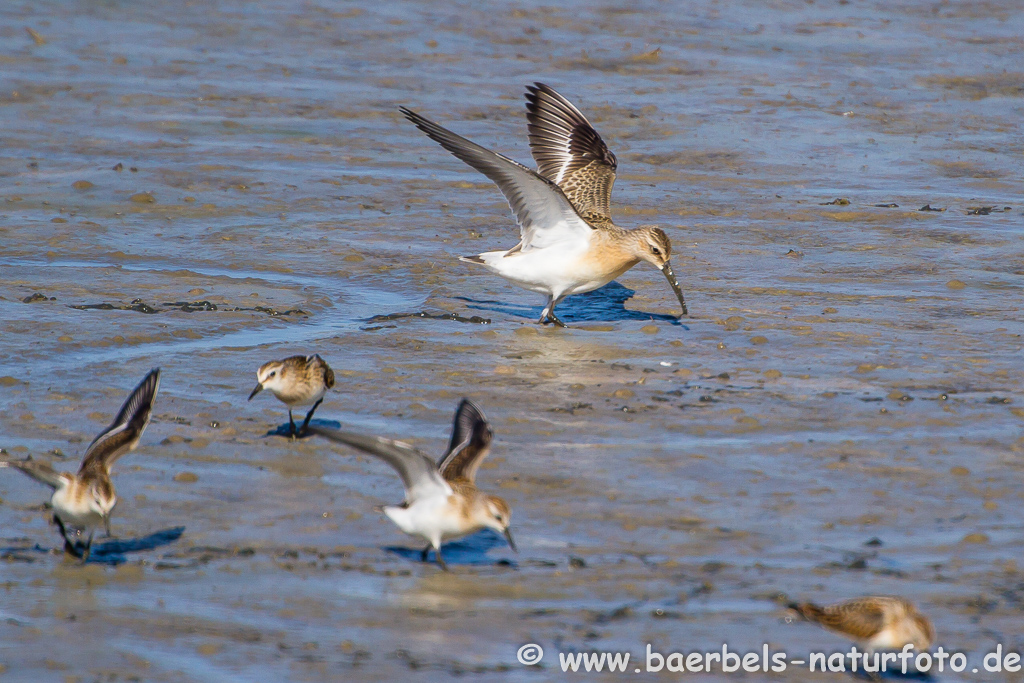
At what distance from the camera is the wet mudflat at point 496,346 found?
18.2ft

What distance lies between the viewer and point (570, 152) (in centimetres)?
1143

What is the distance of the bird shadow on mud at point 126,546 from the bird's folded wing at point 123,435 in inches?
14.0

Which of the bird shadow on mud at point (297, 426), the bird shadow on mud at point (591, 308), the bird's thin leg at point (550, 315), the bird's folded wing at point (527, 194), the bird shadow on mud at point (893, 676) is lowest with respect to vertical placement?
the bird shadow on mud at point (893, 676)

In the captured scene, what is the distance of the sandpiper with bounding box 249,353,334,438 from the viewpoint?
714 centimetres

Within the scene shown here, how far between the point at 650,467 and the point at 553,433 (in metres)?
0.72

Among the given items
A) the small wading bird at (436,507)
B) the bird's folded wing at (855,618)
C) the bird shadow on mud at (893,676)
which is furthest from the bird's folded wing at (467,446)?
the bird shadow on mud at (893,676)

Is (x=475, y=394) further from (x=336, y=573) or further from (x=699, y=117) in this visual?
(x=699, y=117)

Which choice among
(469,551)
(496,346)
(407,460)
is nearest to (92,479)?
(407,460)

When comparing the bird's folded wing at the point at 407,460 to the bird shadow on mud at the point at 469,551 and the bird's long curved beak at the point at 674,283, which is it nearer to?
the bird shadow on mud at the point at 469,551

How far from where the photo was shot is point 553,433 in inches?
295

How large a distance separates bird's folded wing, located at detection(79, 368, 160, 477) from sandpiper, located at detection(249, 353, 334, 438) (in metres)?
0.94

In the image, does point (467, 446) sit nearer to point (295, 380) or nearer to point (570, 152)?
point (295, 380)

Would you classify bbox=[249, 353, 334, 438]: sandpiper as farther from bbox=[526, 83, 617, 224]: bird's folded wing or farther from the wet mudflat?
bbox=[526, 83, 617, 224]: bird's folded wing

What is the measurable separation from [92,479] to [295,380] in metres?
1.61
